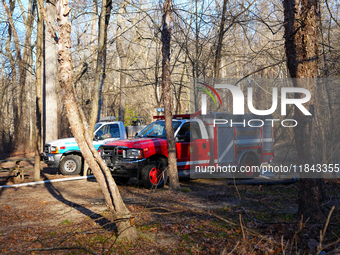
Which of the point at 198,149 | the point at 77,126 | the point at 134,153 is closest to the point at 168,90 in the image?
the point at 134,153

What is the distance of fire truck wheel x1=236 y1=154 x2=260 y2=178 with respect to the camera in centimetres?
1215

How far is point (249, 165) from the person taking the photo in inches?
488

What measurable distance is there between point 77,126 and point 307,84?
3.87 m

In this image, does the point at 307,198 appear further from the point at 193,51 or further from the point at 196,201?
the point at 193,51

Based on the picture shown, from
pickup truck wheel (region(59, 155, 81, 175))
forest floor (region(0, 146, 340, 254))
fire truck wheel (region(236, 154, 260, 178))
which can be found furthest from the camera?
pickup truck wheel (region(59, 155, 81, 175))

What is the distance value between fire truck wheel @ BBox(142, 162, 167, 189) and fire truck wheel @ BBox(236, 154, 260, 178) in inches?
127

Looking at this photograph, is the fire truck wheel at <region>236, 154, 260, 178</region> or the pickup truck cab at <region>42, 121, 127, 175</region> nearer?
the fire truck wheel at <region>236, 154, 260, 178</region>

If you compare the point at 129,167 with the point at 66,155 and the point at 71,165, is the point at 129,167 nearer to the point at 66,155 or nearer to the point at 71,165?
the point at 71,165

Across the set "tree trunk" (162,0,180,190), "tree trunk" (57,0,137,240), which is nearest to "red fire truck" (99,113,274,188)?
"tree trunk" (162,0,180,190)

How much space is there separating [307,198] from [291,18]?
10.2ft

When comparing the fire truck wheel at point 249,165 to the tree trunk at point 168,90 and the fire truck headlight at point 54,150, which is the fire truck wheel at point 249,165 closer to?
the tree trunk at point 168,90

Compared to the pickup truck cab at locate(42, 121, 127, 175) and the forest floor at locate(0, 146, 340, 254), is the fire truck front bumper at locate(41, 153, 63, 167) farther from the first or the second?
the forest floor at locate(0, 146, 340, 254)

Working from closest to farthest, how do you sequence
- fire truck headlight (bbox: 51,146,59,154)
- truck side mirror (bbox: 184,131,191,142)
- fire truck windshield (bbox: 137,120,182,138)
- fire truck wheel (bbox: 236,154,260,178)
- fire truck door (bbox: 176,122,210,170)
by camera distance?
fire truck door (bbox: 176,122,210,170)
truck side mirror (bbox: 184,131,191,142)
fire truck windshield (bbox: 137,120,182,138)
fire truck wheel (bbox: 236,154,260,178)
fire truck headlight (bbox: 51,146,59,154)

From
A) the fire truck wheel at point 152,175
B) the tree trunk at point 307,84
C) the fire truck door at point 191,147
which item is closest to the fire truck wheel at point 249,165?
the fire truck door at point 191,147
